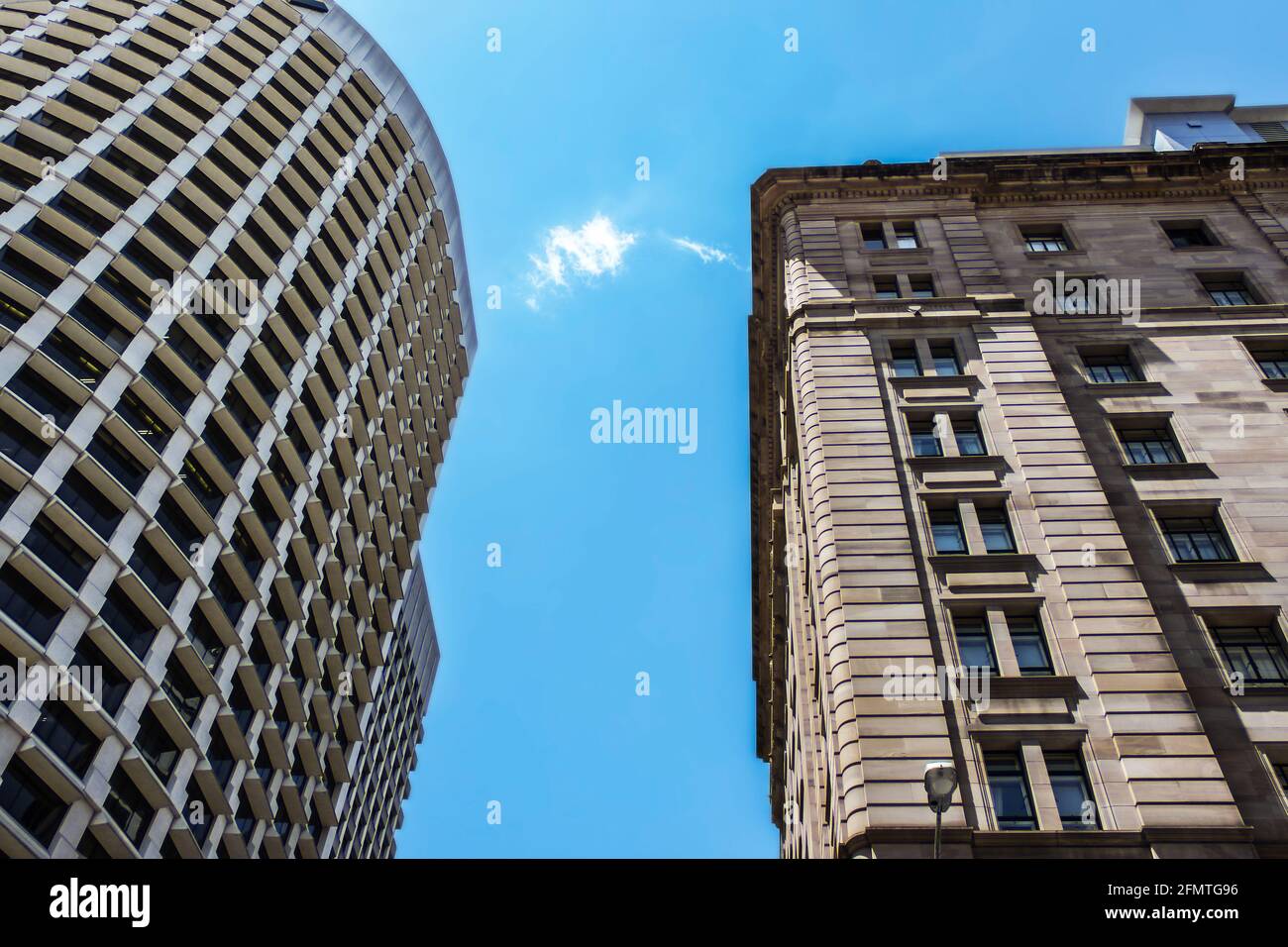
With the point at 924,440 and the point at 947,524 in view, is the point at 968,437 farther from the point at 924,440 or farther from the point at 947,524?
the point at 947,524

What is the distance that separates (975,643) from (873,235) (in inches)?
860

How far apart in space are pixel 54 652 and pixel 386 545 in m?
25.3

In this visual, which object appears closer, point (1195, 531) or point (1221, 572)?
point (1221, 572)

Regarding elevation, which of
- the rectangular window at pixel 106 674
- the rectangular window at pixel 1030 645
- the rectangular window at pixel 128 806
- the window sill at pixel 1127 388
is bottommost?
the rectangular window at pixel 128 806

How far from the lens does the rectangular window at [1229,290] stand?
35469 mm

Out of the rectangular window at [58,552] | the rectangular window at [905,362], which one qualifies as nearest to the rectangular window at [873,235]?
the rectangular window at [905,362]

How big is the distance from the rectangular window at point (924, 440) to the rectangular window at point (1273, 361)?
38.7ft

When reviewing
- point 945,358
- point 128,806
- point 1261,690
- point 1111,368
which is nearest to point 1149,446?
point 1111,368

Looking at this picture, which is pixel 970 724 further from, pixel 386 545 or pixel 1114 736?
pixel 386 545

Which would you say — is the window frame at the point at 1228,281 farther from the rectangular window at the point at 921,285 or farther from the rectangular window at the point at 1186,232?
the rectangular window at the point at 921,285

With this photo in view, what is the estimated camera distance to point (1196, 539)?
1063 inches

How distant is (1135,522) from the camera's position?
27359mm

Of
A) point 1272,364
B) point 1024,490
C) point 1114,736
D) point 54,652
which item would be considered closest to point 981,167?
point 1272,364

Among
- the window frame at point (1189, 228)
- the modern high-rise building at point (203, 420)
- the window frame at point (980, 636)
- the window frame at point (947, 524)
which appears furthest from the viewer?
the window frame at point (1189, 228)
